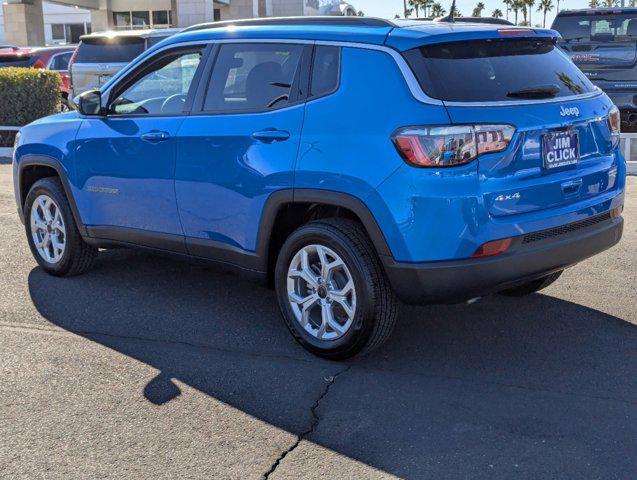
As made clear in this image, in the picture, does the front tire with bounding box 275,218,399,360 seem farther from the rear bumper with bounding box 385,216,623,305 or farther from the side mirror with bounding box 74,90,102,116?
the side mirror with bounding box 74,90,102,116

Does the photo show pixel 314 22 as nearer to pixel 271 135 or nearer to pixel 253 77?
pixel 253 77

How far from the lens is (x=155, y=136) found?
543 cm

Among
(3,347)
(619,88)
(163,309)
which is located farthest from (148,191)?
Answer: (619,88)

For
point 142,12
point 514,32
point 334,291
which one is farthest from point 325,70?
point 142,12

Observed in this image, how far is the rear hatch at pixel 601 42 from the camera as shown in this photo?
11.8 meters

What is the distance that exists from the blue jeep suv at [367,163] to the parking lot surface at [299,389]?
0.40 metres

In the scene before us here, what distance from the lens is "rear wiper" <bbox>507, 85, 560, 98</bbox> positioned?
4.42 metres

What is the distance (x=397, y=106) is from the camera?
4262 millimetres

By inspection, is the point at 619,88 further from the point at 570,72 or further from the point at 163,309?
the point at 163,309

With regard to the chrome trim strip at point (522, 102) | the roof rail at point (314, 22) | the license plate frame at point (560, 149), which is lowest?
the license plate frame at point (560, 149)

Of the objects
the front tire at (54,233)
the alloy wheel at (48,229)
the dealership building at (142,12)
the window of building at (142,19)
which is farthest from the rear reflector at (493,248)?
the window of building at (142,19)

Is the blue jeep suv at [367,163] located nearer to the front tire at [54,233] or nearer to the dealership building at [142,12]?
the front tire at [54,233]

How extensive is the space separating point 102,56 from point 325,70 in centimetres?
1032

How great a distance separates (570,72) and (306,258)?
5.96ft
